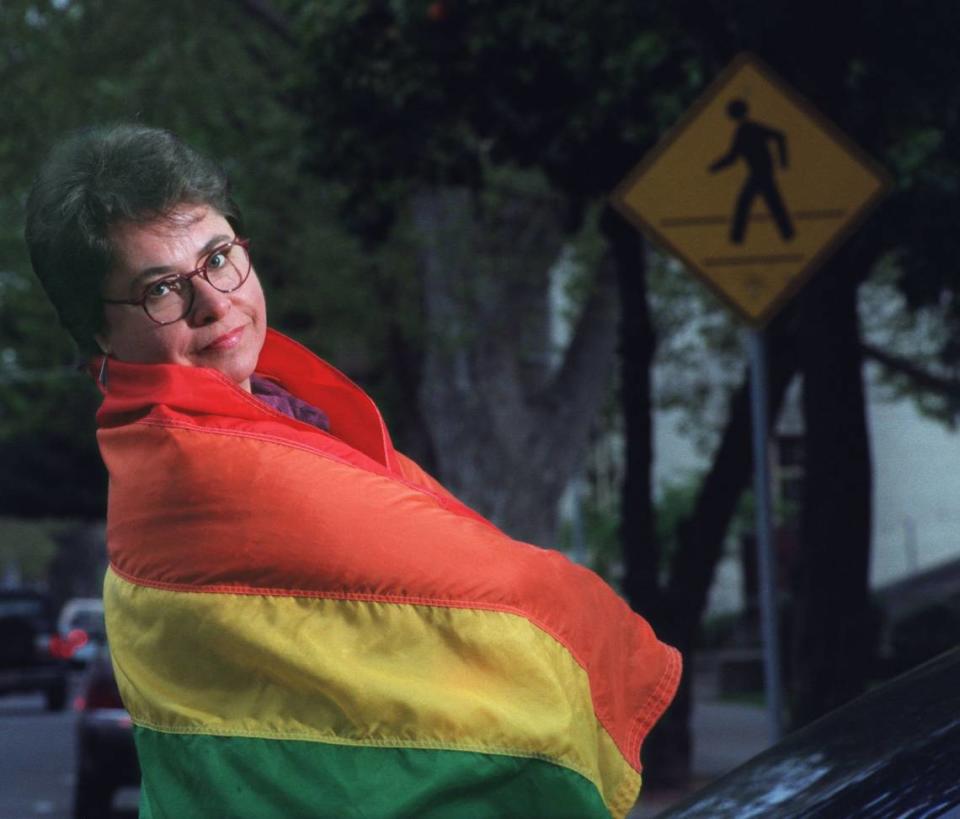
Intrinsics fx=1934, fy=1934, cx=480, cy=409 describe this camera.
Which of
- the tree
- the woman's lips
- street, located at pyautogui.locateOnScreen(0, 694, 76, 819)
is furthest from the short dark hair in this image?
street, located at pyautogui.locateOnScreen(0, 694, 76, 819)

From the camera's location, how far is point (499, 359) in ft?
58.9

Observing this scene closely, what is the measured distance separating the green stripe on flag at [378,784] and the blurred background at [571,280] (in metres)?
0.70

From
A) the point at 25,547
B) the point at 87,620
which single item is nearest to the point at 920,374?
the point at 87,620

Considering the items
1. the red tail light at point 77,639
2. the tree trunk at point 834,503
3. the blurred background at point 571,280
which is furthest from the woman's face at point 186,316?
the red tail light at point 77,639

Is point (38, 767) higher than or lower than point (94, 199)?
lower

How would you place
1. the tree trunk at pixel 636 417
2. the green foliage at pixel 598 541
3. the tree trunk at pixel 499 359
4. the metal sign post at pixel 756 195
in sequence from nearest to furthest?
the metal sign post at pixel 756 195
the tree trunk at pixel 636 417
the tree trunk at pixel 499 359
the green foliage at pixel 598 541

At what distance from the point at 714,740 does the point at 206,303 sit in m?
16.6

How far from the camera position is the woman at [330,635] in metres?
1.92

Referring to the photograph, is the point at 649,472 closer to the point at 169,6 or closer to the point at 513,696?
the point at 169,6

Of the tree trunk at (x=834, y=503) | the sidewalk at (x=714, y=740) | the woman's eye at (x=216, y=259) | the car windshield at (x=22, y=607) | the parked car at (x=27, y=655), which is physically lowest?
→ the parked car at (x=27, y=655)

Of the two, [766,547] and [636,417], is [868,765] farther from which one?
[636,417]

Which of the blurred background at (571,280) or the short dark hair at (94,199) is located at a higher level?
the short dark hair at (94,199)

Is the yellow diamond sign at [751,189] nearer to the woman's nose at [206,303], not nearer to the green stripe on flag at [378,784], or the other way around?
the woman's nose at [206,303]

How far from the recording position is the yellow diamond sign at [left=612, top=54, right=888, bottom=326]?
6.98 meters
